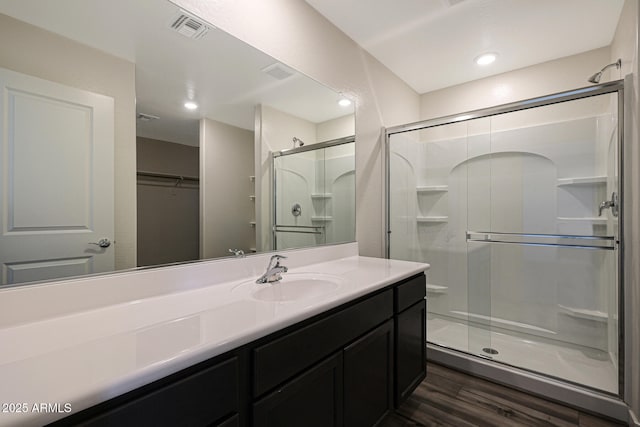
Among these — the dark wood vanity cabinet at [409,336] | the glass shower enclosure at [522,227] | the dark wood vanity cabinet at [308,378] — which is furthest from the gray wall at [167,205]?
the glass shower enclosure at [522,227]

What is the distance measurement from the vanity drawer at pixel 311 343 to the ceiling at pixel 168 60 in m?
0.90

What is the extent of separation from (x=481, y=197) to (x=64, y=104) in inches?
102

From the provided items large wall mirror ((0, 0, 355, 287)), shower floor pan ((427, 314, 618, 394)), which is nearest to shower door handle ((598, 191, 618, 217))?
shower floor pan ((427, 314, 618, 394))

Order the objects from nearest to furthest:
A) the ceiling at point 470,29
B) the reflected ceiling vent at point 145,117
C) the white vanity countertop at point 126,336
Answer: the white vanity countertop at point 126,336 < the reflected ceiling vent at point 145,117 < the ceiling at point 470,29

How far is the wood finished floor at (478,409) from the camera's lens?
1.52 m

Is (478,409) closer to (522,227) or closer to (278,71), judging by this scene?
(522,227)

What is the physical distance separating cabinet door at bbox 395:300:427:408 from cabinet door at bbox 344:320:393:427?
0.07 meters

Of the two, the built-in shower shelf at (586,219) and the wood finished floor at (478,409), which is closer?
the wood finished floor at (478,409)

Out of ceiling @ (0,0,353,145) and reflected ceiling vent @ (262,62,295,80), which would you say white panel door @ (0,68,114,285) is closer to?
ceiling @ (0,0,353,145)

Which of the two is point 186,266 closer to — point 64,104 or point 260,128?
point 64,104

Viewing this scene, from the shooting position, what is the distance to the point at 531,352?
2080 millimetres

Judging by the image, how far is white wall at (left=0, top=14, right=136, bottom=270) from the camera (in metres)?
0.83

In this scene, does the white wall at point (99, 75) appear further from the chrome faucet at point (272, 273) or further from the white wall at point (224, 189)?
the chrome faucet at point (272, 273)

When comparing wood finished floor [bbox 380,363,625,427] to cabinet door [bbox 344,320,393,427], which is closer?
cabinet door [bbox 344,320,393,427]
